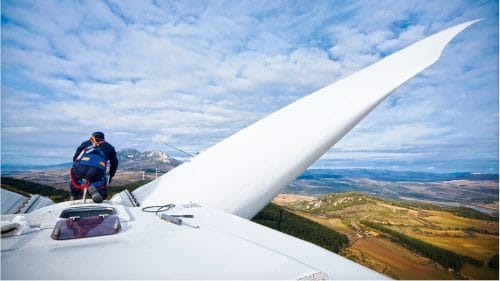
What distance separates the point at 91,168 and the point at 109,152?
577mm

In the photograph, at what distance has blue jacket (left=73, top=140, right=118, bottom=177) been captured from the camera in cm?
451

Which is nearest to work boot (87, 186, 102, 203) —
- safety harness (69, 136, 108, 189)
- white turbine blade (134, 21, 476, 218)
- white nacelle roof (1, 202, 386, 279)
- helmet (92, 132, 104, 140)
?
safety harness (69, 136, 108, 189)

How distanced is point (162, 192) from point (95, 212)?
1.57 metres

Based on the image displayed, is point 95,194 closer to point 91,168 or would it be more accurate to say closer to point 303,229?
point 91,168

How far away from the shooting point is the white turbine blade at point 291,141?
362 cm

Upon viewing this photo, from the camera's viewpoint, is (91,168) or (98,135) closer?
(91,168)

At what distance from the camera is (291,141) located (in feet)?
12.0

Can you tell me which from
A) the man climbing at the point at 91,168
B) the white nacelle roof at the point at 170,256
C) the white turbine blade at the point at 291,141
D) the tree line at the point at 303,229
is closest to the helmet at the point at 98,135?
the man climbing at the point at 91,168

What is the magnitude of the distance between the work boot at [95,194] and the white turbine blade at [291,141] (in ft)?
2.25

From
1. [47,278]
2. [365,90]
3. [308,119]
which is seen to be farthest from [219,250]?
[365,90]

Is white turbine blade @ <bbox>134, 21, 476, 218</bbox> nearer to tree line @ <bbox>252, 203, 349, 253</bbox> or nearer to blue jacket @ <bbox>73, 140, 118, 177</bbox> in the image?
blue jacket @ <bbox>73, 140, 118, 177</bbox>

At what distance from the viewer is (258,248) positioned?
1905 millimetres

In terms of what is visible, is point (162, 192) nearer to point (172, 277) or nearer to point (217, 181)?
point (217, 181)

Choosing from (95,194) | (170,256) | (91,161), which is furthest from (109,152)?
(170,256)
